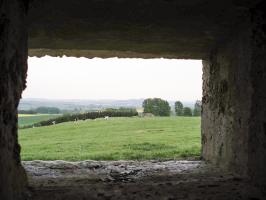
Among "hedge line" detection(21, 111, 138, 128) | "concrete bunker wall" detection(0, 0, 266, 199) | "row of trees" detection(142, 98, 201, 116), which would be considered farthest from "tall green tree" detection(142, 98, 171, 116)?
"concrete bunker wall" detection(0, 0, 266, 199)

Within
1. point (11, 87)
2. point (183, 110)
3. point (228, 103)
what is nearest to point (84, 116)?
point (183, 110)

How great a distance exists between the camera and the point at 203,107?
12.9ft

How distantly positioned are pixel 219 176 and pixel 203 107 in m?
1.10

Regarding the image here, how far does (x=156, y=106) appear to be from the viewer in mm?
13805

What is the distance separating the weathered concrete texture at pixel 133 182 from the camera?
8.20ft

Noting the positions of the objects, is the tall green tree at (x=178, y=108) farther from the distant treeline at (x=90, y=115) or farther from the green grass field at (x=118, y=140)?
the green grass field at (x=118, y=140)

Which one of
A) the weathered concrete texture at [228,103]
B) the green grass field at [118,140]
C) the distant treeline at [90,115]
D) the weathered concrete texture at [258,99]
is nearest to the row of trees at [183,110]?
the distant treeline at [90,115]

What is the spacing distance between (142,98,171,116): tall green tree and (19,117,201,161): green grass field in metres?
3.61

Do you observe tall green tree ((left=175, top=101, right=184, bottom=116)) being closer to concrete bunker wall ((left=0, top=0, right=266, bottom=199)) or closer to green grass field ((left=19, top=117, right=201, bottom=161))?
green grass field ((left=19, top=117, right=201, bottom=161))

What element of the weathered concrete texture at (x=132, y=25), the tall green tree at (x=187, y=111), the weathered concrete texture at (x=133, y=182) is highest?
the weathered concrete texture at (x=132, y=25)

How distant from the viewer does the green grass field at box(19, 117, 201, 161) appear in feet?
15.9

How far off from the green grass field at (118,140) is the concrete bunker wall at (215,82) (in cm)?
96

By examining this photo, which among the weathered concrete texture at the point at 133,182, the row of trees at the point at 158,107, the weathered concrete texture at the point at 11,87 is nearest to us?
the weathered concrete texture at the point at 11,87

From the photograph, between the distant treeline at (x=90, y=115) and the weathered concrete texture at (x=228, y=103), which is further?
the distant treeline at (x=90, y=115)
